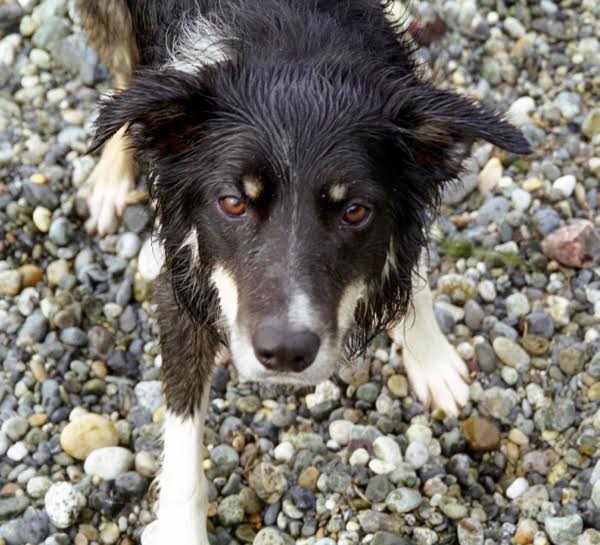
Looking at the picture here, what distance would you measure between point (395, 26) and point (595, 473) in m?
2.35

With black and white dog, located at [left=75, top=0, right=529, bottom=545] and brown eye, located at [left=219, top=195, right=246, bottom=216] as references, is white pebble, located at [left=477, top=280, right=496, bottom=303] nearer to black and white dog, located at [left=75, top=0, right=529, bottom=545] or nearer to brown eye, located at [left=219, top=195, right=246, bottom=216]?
black and white dog, located at [left=75, top=0, right=529, bottom=545]

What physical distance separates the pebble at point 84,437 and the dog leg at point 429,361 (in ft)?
5.31

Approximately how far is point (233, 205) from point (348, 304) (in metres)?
0.60

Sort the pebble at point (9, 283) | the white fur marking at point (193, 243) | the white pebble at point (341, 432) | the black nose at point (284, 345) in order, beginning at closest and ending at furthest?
the black nose at point (284, 345)
the white fur marking at point (193, 243)
the white pebble at point (341, 432)
the pebble at point (9, 283)

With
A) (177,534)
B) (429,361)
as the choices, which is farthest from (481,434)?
(177,534)

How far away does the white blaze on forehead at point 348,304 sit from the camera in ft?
12.1

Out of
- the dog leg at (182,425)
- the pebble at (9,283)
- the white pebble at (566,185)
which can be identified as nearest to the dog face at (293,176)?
the dog leg at (182,425)

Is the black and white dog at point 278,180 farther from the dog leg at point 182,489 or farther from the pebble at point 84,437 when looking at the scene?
the pebble at point 84,437

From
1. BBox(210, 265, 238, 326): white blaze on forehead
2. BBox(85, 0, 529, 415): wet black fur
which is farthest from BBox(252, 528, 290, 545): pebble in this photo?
BBox(210, 265, 238, 326): white blaze on forehead

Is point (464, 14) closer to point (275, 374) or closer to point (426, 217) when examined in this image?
point (426, 217)

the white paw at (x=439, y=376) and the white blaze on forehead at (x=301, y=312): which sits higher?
the white blaze on forehead at (x=301, y=312)

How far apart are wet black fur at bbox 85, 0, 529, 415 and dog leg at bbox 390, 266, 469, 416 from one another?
2.59 ft

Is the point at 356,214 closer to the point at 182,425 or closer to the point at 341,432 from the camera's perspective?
the point at 182,425

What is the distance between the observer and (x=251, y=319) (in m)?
3.44
